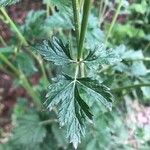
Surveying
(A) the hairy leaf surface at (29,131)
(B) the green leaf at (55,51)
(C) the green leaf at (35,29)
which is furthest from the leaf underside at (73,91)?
(A) the hairy leaf surface at (29,131)

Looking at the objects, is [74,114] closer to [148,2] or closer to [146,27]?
[148,2]

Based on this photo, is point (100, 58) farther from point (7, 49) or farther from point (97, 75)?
point (7, 49)

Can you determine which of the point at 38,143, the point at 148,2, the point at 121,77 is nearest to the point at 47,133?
the point at 38,143

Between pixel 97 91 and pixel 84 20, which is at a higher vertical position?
pixel 84 20

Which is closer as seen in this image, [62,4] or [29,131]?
[62,4]

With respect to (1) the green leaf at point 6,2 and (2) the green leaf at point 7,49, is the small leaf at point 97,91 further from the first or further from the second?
(2) the green leaf at point 7,49

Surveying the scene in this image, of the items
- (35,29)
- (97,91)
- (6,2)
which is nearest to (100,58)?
(97,91)

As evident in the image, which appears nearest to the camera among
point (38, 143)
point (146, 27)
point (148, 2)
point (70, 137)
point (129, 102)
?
point (70, 137)

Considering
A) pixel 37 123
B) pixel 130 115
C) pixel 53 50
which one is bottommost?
pixel 130 115
